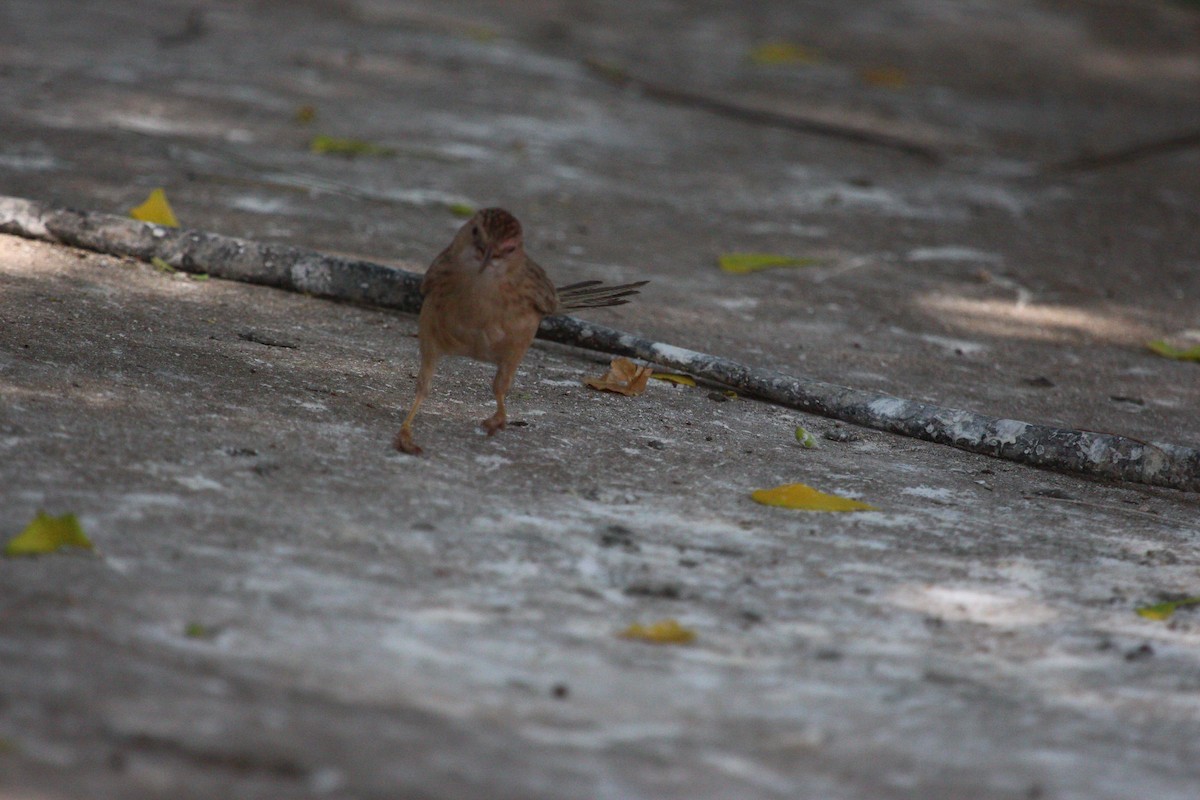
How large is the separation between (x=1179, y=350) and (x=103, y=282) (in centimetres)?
397

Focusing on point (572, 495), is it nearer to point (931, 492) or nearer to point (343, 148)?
point (931, 492)

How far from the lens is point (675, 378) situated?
4.43 metres

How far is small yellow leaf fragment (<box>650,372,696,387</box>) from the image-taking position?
14.5 ft

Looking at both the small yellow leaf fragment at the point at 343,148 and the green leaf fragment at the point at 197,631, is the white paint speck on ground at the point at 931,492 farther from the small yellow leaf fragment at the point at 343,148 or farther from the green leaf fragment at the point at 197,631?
the small yellow leaf fragment at the point at 343,148

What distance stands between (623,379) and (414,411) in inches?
36.0

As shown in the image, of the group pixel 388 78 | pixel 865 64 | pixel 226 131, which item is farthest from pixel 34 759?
pixel 865 64

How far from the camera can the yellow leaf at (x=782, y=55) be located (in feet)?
35.1

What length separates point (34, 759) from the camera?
6.49 feet

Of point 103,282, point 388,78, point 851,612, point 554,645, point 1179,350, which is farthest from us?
point 388,78

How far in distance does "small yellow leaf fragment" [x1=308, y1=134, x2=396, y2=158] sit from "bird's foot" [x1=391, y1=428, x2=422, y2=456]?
360cm

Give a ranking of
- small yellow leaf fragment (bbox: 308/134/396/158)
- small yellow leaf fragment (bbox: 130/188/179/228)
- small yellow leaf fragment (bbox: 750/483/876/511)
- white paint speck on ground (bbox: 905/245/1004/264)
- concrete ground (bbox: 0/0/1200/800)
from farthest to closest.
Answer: small yellow leaf fragment (bbox: 308/134/396/158)
white paint speck on ground (bbox: 905/245/1004/264)
small yellow leaf fragment (bbox: 130/188/179/228)
small yellow leaf fragment (bbox: 750/483/876/511)
concrete ground (bbox: 0/0/1200/800)

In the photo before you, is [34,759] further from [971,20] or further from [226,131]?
[971,20]

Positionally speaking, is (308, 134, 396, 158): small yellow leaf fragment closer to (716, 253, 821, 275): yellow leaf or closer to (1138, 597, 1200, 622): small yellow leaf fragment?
(716, 253, 821, 275): yellow leaf

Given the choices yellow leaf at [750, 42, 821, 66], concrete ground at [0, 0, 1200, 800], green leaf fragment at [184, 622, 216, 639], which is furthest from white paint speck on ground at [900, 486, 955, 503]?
yellow leaf at [750, 42, 821, 66]
